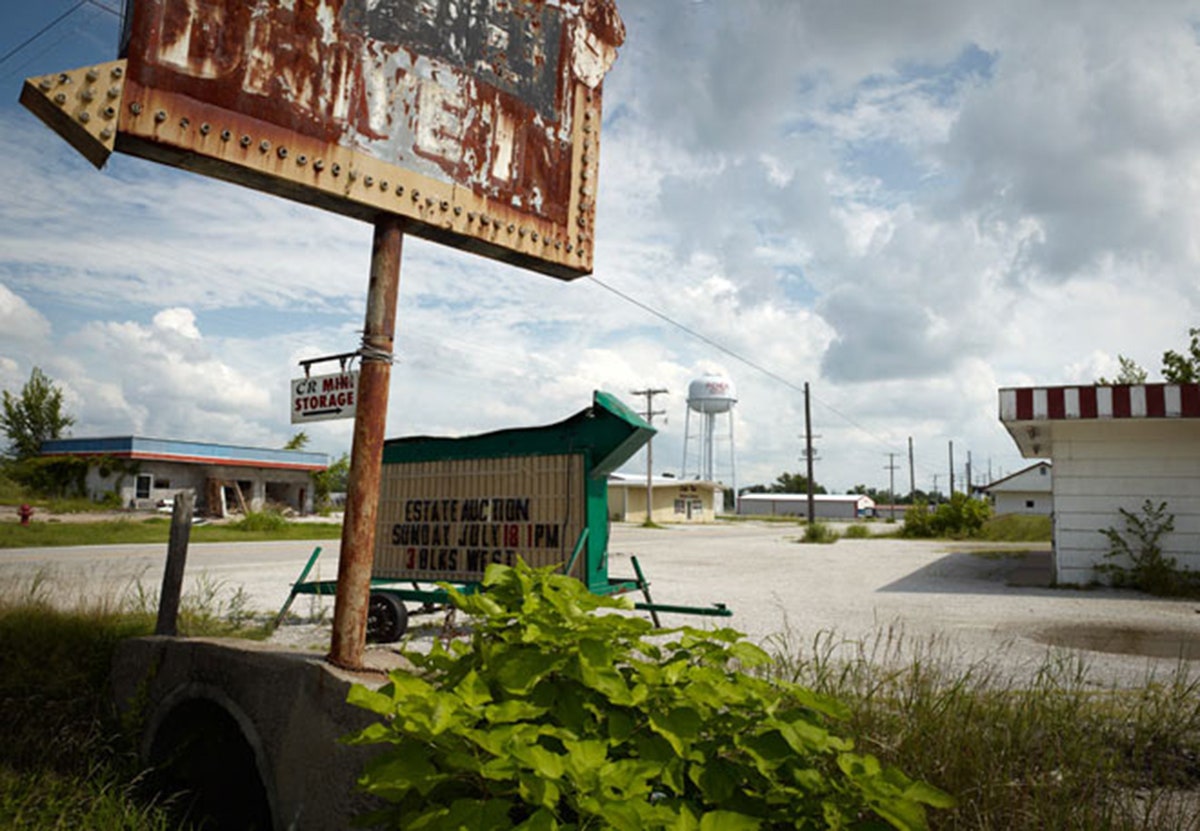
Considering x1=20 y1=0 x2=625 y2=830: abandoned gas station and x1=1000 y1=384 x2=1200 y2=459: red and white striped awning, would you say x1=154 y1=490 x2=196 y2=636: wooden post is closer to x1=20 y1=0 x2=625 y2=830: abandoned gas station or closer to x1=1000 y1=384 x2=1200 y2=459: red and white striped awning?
x1=20 y1=0 x2=625 y2=830: abandoned gas station

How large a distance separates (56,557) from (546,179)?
16774 mm

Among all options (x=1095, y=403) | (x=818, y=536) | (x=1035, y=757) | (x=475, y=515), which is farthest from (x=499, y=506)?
(x=818, y=536)

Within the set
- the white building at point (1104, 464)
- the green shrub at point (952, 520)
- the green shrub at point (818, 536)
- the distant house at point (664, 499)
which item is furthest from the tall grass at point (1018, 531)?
the distant house at point (664, 499)

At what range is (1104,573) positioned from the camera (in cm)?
1366

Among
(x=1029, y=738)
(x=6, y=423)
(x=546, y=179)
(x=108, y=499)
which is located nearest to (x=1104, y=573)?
(x=1029, y=738)

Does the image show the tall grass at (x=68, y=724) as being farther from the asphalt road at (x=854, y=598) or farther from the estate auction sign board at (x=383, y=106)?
the estate auction sign board at (x=383, y=106)

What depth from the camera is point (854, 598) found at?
11.8 m

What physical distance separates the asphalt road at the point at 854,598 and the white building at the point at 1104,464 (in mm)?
1169

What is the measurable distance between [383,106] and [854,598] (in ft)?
33.8

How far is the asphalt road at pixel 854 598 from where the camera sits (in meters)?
7.34

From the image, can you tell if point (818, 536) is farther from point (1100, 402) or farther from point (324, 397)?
point (324, 397)

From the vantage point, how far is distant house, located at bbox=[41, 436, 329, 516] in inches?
1561

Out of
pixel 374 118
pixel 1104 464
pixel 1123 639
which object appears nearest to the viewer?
pixel 374 118

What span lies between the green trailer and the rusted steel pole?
2609mm
